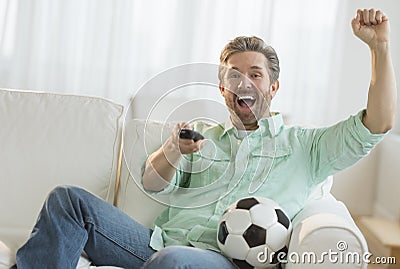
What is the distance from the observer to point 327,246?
1619 mm

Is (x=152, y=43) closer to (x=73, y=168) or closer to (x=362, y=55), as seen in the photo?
(x=362, y=55)

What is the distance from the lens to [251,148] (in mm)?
1964

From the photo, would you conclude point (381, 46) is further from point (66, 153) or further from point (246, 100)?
point (66, 153)

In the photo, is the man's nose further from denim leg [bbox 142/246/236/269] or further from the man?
denim leg [bbox 142/246/236/269]

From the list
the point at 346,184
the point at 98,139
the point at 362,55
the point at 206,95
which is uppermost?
the point at 362,55

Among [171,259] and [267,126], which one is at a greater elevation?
[267,126]

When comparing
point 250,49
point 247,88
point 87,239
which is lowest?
point 87,239

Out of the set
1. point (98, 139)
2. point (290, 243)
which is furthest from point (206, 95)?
point (290, 243)

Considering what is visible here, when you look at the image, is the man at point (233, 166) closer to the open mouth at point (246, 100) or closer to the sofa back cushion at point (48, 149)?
the open mouth at point (246, 100)

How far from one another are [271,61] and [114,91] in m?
1.58

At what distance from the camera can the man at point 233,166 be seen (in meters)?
1.80

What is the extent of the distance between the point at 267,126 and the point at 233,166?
0.51 ft

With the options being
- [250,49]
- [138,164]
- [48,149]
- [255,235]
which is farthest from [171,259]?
[48,149]

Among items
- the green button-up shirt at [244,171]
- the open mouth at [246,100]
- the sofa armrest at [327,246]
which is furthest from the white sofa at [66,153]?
the sofa armrest at [327,246]
